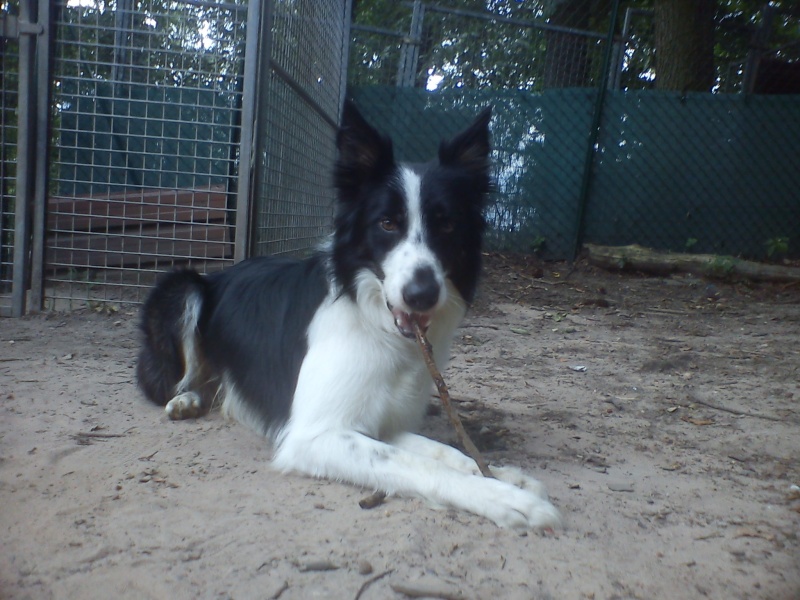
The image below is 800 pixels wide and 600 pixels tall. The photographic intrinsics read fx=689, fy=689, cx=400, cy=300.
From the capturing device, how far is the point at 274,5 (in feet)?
17.3

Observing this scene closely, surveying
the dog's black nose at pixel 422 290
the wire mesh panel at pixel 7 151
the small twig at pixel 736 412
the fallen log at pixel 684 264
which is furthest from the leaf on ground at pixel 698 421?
the fallen log at pixel 684 264

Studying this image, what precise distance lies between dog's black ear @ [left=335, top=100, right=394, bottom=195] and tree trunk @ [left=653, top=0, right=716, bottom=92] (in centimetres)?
813

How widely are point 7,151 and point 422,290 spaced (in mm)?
4658

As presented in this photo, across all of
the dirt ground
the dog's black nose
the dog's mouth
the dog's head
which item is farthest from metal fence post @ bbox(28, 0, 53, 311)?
the dog's black nose

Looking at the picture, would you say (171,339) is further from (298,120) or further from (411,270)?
(298,120)

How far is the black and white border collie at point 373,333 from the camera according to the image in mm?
2631

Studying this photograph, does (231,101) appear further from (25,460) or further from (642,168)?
(642,168)

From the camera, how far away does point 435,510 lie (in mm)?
2445

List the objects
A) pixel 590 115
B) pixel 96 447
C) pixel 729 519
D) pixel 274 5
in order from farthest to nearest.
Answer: pixel 590 115 < pixel 274 5 < pixel 96 447 < pixel 729 519

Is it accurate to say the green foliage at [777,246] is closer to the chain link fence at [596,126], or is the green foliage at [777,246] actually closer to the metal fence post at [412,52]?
the chain link fence at [596,126]

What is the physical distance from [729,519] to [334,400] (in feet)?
5.09

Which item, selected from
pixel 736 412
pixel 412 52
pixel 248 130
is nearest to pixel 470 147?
pixel 736 412

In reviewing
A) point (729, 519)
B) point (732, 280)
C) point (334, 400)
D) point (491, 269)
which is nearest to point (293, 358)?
point (334, 400)

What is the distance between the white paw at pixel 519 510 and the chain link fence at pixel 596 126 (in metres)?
7.26
